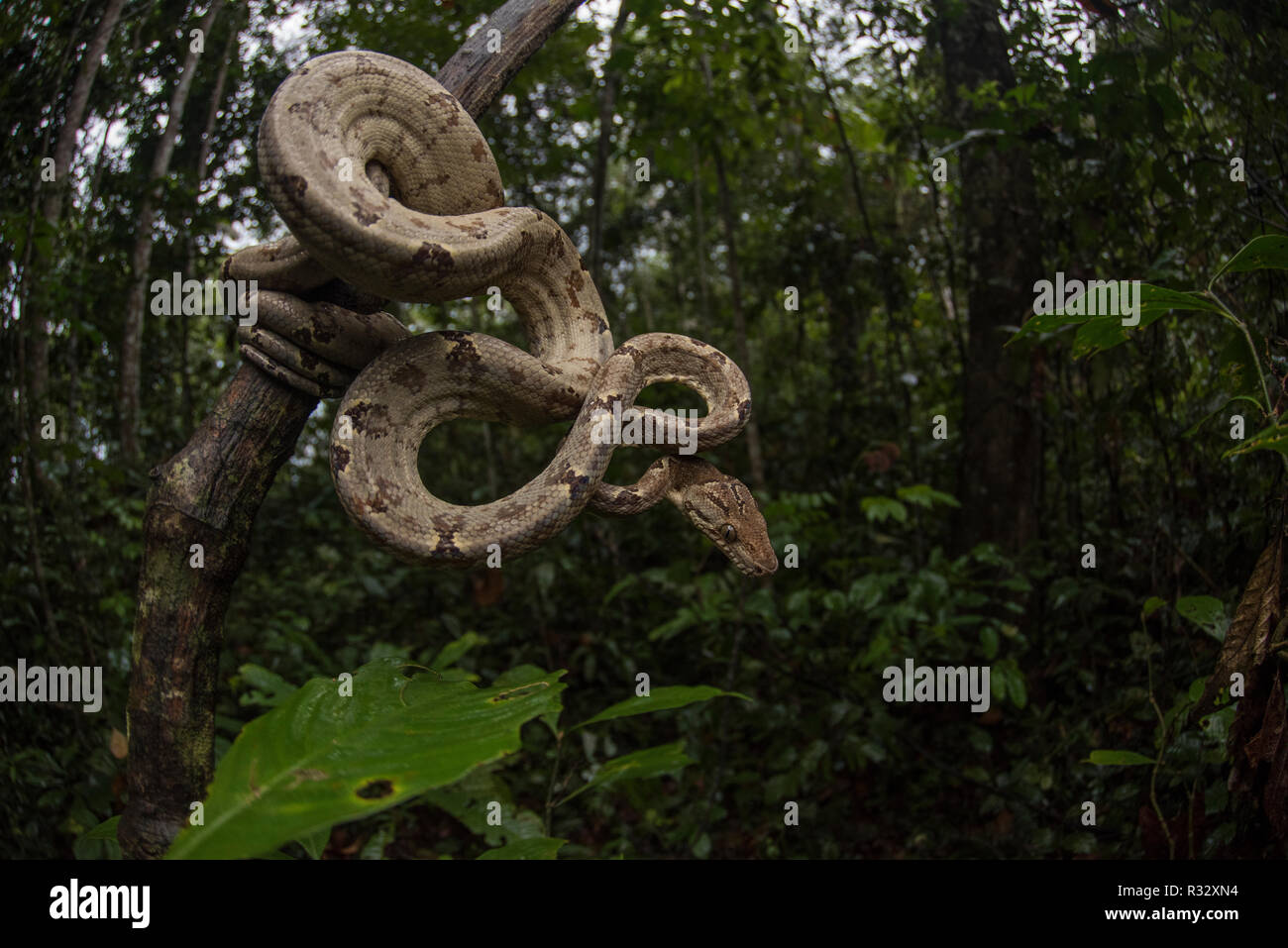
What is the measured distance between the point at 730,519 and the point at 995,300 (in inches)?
136

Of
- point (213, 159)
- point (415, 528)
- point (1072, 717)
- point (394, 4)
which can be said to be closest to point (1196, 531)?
point (1072, 717)

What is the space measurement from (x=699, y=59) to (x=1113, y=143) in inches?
126

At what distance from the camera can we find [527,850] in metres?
1.83

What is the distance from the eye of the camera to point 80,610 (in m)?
3.90

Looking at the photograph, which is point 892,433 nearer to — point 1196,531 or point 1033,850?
point 1196,531

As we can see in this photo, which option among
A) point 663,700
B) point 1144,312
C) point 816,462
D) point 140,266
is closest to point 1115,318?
point 1144,312

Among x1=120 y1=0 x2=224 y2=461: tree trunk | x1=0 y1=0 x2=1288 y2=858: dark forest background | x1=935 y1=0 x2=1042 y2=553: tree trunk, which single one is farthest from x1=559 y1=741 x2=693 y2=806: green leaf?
x1=120 y1=0 x2=224 y2=461: tree trunk

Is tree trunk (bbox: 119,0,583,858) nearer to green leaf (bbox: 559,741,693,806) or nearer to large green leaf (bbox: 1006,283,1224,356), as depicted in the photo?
green leaf (bbox: 559,741,693,806)

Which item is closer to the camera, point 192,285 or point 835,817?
point 192,285

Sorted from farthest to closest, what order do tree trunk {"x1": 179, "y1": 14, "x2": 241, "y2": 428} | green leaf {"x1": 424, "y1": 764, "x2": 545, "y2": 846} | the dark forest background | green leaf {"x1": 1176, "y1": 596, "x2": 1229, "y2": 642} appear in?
tree trunk {"x1": 179, "y1": 14, "x2": 241, "y2": 428} → the dark forest background → green leaf {"x1": 424, "y1": 764, "x2": 545, "y2": 846} → green leaf {"x1": 1176, "y1": 596, "x2": 1229, "y2": 642}

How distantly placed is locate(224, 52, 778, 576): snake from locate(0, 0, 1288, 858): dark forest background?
0.90 meters

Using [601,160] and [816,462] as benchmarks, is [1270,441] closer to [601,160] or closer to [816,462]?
[601,160]

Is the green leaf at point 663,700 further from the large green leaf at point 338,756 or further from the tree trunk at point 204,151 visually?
the tree trunk at point 204,151

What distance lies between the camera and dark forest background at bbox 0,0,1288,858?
10.8ft
